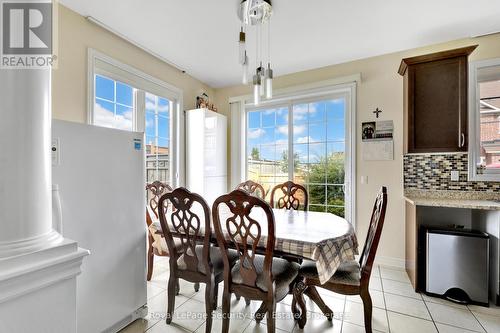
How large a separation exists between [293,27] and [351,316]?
2656mm

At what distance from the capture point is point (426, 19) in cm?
228

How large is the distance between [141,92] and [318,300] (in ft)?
9.33

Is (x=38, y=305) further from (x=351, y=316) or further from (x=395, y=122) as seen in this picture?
(x=395, y=122)

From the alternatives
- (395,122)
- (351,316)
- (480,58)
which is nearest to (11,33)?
(351,316)

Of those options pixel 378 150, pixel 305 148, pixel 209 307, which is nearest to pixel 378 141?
pixel 378 150

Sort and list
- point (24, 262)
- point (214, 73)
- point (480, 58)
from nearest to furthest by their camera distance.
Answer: point (24, 262)
point (480, 58)
point (214, 73)

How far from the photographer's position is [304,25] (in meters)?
2.38

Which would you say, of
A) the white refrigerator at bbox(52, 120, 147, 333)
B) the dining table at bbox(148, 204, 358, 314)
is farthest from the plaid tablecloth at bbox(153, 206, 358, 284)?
the white refrigerator at bbox(52, 120, 147, 333)

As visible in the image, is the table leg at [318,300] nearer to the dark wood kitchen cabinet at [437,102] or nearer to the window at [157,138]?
the dark wood kitchen cabinet at [437,102]

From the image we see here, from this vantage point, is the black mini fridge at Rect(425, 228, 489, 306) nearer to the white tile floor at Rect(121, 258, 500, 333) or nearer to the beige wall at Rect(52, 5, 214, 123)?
the white tile floor at Rect(121, 258, 500, 333)

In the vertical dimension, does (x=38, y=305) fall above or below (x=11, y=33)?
below

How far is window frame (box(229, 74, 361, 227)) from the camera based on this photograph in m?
3.14

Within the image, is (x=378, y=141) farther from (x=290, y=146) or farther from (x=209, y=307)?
(x=209, y=307)

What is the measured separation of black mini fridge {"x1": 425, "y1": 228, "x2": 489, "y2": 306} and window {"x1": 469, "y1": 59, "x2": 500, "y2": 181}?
29.4 inches
